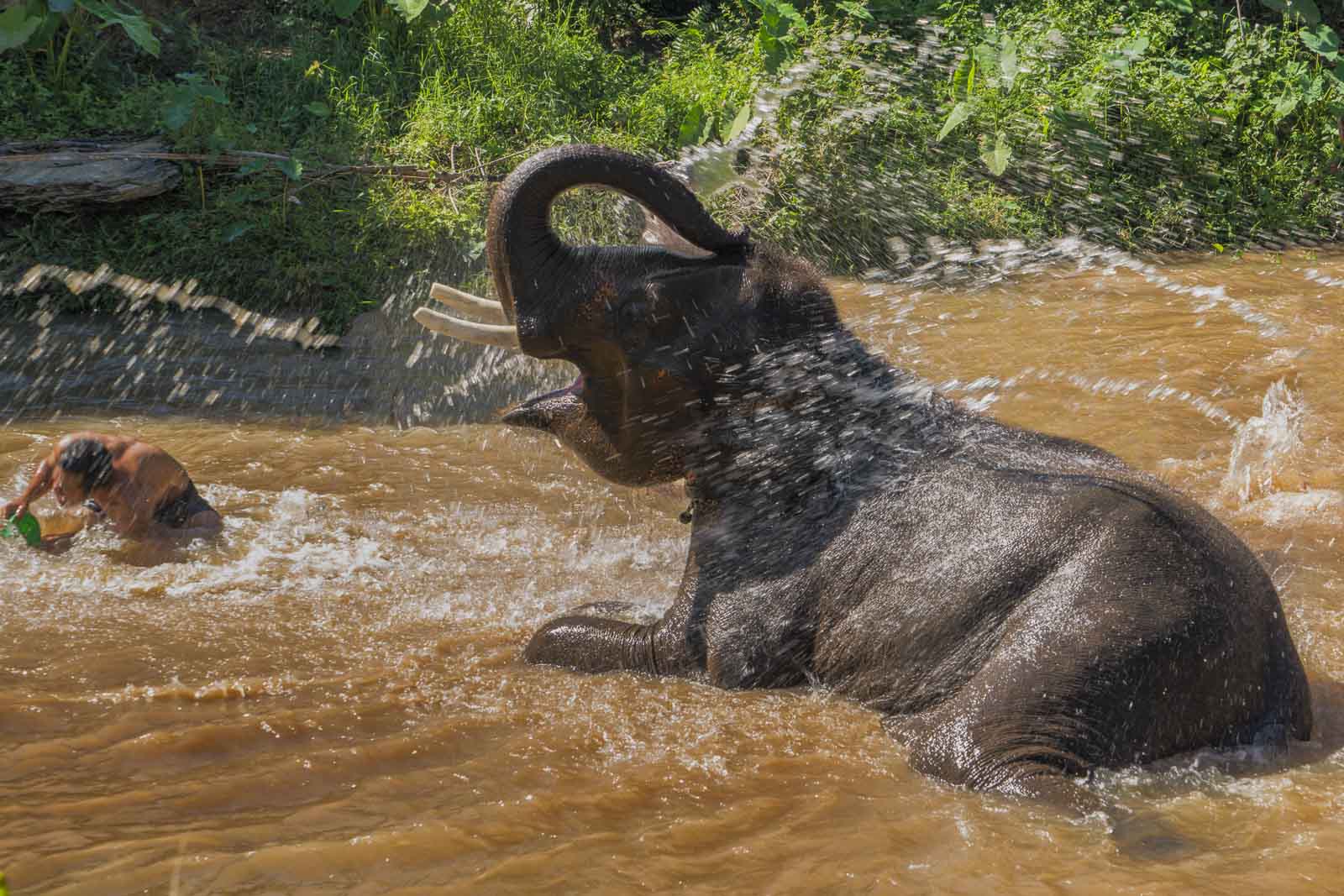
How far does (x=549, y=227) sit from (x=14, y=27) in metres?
5.82

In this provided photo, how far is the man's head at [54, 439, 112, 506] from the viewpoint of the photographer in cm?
506

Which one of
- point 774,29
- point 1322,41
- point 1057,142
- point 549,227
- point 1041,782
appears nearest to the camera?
point 1041,782

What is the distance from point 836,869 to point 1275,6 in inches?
329

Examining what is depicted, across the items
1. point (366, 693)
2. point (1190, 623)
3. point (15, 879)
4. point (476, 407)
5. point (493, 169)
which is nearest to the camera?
point (15, 879)

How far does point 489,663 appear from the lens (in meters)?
3.98

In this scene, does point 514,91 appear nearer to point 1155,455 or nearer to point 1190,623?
point 1155,455

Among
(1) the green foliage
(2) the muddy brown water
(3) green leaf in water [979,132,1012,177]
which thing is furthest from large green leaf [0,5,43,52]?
(3) green leaf in water [979,132,1012,177]

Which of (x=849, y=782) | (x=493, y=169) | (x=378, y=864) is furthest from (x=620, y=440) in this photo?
(x=493, y=169)

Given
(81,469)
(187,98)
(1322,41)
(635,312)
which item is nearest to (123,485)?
(81,469)

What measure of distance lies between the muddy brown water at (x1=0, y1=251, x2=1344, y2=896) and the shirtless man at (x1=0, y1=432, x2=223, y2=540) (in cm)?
12

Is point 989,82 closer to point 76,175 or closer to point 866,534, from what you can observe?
point 76,175

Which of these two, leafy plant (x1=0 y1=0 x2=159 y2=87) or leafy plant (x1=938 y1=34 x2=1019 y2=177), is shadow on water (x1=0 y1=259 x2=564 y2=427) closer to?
leafy plant (x1=0 y1=0 x2=159 y2=87)

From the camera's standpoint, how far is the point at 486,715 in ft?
11.7

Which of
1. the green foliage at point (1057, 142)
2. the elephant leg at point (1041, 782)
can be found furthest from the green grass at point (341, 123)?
the elephant leg at point (1041, 782)
